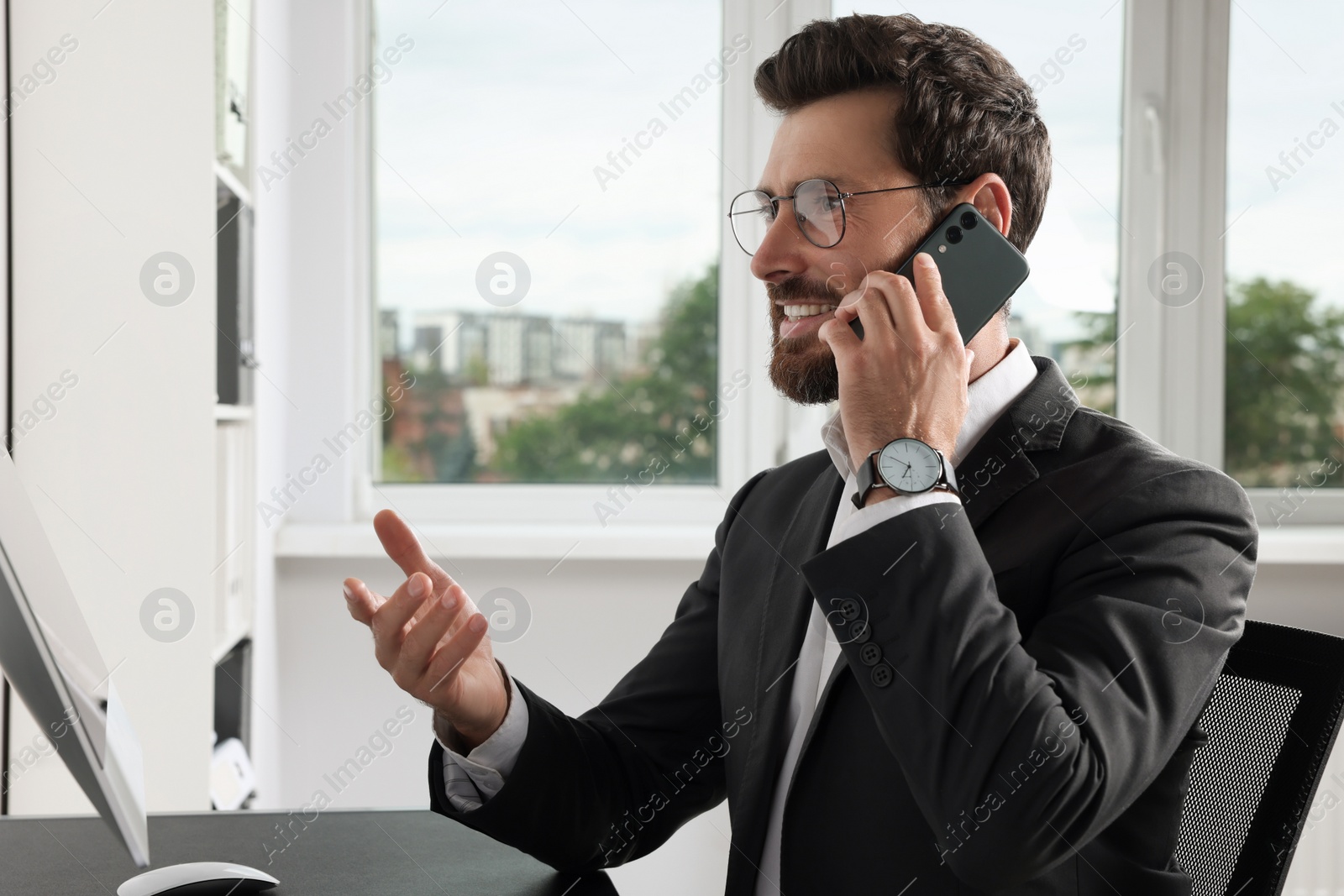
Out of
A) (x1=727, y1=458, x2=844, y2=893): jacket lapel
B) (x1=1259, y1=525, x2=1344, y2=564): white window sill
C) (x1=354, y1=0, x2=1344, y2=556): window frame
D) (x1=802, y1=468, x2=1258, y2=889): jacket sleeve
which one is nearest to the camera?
(x1=802, y1=468, x2=1258, y2=889): jacket sleeve

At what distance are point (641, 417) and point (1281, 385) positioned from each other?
1.52m

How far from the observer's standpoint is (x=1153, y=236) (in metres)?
2.39

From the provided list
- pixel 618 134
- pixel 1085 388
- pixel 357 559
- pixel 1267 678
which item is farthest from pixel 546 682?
pixel 1267 678

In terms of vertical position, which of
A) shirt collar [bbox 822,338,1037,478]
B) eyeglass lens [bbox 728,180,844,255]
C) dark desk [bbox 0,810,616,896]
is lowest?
dark desk [bbox 0,810,616,896]

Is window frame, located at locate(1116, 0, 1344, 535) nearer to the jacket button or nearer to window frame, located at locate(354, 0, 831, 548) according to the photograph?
window frame, located at locate(354, 0, 831, 548)

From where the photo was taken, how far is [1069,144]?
240cm

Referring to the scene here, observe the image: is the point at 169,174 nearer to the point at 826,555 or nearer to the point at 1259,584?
the point at 826,555

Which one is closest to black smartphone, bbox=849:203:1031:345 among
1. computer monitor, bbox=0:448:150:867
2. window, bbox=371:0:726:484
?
computer monitor, bbox=0:448:150:867

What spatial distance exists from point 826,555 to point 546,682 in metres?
1.53

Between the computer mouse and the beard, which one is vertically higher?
the beard

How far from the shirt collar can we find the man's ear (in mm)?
168

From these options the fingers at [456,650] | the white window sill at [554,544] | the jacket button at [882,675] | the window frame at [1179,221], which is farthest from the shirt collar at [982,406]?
→ the window frame at [1179,221]

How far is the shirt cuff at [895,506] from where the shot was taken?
0.80 m

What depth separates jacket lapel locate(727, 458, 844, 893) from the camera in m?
0.97
